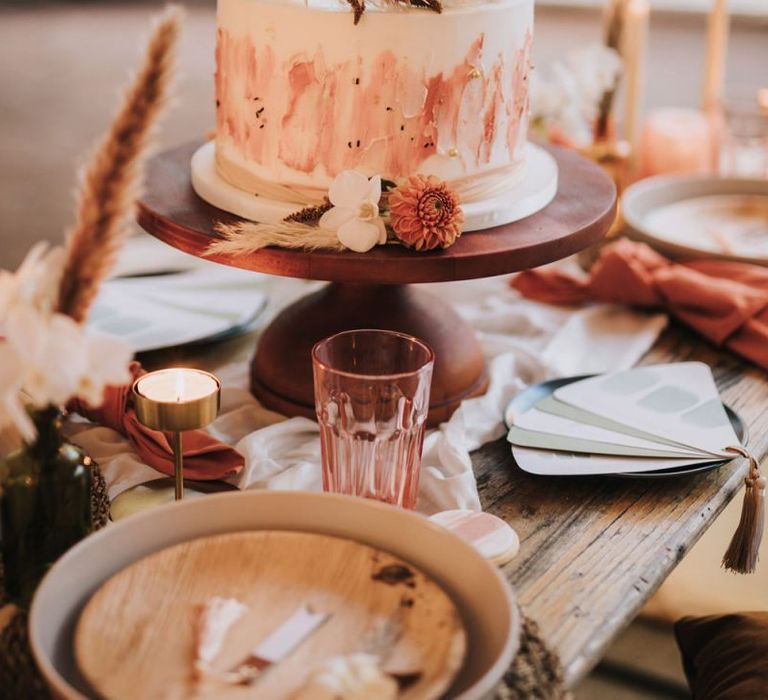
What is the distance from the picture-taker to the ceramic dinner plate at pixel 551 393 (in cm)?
119

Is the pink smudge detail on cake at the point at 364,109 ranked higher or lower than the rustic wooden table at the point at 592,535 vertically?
higher

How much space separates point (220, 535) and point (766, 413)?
0.81 meters

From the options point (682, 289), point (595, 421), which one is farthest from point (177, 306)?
point (682, 289)

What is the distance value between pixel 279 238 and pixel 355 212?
0.30 ft

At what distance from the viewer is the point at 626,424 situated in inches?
50.9

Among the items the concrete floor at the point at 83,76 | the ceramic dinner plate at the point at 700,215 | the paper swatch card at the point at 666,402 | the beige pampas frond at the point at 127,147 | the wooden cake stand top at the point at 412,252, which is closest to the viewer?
the beige pampas frond at the point at 127,147

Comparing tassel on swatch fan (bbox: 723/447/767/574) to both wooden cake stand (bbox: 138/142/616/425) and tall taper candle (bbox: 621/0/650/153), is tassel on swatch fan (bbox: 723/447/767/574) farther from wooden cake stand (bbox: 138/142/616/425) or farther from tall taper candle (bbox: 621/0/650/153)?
tall taper candle (bbox: 621/0/650/153)

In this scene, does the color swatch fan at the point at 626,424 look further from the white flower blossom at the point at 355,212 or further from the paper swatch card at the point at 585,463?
the white flower blossom at the point at 355,212

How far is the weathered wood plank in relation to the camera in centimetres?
98

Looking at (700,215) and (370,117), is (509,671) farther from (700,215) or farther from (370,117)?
(700,215)

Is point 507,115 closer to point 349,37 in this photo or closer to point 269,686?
point 349,37

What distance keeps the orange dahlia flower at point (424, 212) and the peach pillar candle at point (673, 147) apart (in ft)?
3.81

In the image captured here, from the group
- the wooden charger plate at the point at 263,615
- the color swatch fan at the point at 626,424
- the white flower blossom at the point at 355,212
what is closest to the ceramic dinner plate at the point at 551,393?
the color swatch fan at the point at 626,424

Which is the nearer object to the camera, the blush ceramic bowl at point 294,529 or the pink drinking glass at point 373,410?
the blush ceramic bowl at point 294,529
